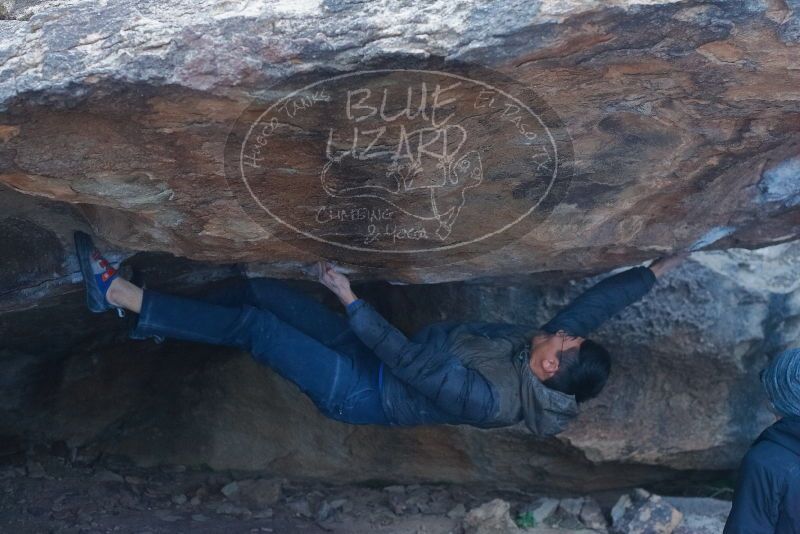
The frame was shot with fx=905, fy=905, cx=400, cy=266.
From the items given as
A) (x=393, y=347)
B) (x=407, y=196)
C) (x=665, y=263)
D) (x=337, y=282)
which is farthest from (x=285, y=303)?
(x=665, y=263)

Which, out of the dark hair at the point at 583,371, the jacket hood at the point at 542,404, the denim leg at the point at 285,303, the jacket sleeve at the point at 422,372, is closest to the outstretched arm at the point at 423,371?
the jacket sleeve at the point at 422,372

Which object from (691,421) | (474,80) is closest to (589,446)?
(691,421)

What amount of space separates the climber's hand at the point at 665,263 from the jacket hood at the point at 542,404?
0.68m

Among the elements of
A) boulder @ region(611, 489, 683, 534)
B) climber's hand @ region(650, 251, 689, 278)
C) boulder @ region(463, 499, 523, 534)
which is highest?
climber's hand @ region(650, 251, 689, 278)

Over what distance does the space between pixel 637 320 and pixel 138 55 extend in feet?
8.27

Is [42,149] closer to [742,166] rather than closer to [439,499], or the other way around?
A: [742,166]

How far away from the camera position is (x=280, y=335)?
3406 mm

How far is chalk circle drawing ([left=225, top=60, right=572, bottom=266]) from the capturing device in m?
2.40

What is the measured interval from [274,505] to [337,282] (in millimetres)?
1452

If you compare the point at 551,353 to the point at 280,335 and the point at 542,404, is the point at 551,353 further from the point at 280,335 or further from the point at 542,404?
the point at 280,335

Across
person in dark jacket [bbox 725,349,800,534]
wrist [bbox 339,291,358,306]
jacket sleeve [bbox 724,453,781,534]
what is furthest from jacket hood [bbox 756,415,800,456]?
wrist [bbox 339,291,358,306]

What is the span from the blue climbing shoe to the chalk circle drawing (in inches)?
27.2

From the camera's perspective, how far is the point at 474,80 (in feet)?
7.81

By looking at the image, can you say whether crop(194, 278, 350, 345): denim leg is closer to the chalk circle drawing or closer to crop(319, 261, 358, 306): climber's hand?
crop(319, 261, 358, 306): climber's hand
